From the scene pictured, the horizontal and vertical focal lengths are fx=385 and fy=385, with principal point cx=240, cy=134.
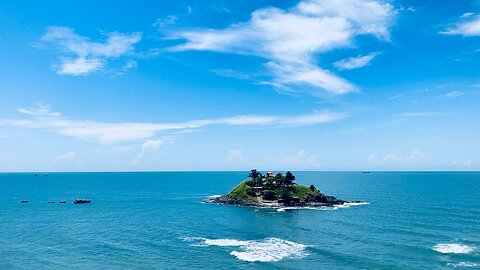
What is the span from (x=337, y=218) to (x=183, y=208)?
7299 centimetres

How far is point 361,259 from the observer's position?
8625cm

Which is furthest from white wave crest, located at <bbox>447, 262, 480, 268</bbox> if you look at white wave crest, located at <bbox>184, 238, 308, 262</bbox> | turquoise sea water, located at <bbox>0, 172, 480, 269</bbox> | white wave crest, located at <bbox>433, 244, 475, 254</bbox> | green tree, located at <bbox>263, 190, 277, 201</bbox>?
green tree, located at <bbox>263, 190, 277, 201</bbox>

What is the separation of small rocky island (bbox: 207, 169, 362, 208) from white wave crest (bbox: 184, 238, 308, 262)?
73351mm

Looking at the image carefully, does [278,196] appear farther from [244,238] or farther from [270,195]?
[244,238]

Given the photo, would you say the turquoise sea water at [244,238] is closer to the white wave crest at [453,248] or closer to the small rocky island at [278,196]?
the white wave crest at [453,248]

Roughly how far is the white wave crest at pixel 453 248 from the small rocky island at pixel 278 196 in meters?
83.7

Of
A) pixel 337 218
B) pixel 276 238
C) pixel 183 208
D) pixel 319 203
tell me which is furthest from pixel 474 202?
pixel 183 208

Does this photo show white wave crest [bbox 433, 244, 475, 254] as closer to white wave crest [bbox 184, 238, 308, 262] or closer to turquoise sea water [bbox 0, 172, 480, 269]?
turquoise sea water [bbox 0, 172, 480, 269]

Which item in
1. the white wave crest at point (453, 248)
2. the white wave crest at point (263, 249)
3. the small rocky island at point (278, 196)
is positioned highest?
the small rocky island at point (278, 196)

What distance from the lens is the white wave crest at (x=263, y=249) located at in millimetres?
88031

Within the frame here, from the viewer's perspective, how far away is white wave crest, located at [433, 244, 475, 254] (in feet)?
295

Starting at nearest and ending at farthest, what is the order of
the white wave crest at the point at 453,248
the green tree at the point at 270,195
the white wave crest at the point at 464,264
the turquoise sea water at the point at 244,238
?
the white wave crest at the point at 464,264, the turquoise sea water at the point at 244,238, the white wave crest at the point at 453,248, the green tree at the point at 270,195

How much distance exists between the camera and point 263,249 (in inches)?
3775

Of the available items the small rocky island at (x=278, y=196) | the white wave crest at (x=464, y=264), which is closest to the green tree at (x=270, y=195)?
the small rocky island at (x=278, y=196)
